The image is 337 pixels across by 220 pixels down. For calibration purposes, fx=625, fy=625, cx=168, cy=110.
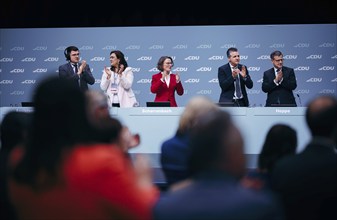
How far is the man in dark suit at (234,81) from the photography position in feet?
26.2

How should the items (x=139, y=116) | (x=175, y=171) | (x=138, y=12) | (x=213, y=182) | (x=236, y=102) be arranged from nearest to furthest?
(x=213, y=182), (x=175, y=171), (x=139, y=116), (x=236, y=102), (x=138, y=12)

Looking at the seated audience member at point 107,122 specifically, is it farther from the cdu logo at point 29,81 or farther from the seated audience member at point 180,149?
the cdu logo at point 29,81

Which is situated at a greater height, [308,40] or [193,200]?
[308,40]

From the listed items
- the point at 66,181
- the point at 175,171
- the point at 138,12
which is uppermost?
the point at 138,12

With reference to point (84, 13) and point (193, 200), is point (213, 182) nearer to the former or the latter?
point (193, 200)

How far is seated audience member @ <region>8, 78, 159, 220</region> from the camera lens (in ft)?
6.00

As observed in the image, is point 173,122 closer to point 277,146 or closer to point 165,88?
point 165,88

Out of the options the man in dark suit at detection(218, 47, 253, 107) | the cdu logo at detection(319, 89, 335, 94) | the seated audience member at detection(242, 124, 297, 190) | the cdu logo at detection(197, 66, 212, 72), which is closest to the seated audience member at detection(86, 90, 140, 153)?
the seated audience member at detection(242, 124, 297, 190)

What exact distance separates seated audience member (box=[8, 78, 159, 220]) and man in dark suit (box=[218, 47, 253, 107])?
20.1ft

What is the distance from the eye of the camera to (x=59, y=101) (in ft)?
6.26

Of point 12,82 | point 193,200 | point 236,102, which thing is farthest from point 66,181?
point 12,82

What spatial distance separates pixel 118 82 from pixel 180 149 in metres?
5.16

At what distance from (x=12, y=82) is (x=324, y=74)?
592 centimetres

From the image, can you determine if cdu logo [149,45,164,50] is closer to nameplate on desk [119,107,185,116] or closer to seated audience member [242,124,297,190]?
nameplate on desk [119,107,185,116]
